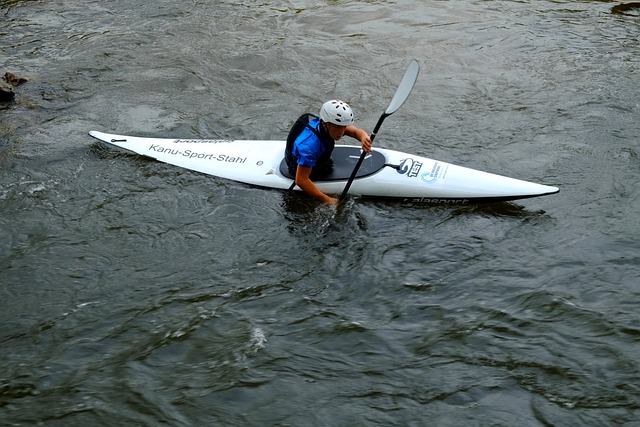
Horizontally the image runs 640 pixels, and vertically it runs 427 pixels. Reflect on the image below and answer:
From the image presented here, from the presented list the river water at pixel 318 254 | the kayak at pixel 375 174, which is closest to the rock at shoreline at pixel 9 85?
the river water at pixel 318 254

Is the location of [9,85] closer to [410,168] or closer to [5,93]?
[5,93]

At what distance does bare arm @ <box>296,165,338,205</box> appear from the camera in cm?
619

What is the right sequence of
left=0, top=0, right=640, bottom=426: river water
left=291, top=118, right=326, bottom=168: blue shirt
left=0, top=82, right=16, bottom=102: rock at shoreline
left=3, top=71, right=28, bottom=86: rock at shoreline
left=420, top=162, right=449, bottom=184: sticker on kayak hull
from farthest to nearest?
left=3, top=71, right=28, bottom=86: rock at shoreline
left=0, top=82, right=16, bottom=102: rock at shoreline
left=420, top=162, right=449, bottom=184: sticker on kayak hull
left=291, top=118, right=326, bottom=168: blue shirt
left=0, top=0, right=640, bottom=426: river water

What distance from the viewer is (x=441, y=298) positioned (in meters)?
5.27

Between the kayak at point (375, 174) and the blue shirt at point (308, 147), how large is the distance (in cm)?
35

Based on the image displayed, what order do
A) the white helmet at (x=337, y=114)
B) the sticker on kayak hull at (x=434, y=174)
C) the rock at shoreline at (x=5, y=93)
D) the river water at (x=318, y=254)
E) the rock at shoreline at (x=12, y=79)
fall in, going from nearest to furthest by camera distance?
the river water at (x=318, y=254)
the white helmet at (x=337, y=114)
the sticker on kayak hull at (x=434, y=174)
the rock at shoreline at (x=5, y=93)
the rock at shoreline at (x=12, y=79)

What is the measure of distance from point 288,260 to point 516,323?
180cm

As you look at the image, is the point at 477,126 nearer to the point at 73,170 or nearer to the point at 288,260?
the point at 288,260

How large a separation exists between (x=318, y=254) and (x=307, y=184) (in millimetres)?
671

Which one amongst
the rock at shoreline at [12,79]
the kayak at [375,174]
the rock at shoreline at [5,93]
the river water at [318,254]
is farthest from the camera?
the rock at shoreline at [12,79]

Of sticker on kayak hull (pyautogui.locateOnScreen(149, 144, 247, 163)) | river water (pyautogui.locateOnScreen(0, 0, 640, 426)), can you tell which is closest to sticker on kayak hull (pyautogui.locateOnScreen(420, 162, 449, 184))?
river water (pyautogui.locateOnScreen(0, 0, 640, 426))

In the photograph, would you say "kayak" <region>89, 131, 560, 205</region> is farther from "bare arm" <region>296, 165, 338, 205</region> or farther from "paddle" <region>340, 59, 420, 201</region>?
"bare arm" <region>296, 165, 338, 205</region>

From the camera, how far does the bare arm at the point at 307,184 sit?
20.3ft

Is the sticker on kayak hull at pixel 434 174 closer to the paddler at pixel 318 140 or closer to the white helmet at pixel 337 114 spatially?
the paddler at pixel 318 140
